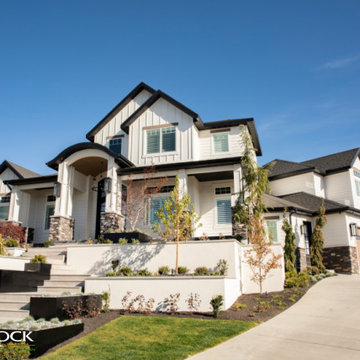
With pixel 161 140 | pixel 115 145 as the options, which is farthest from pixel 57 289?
pixel 115 145

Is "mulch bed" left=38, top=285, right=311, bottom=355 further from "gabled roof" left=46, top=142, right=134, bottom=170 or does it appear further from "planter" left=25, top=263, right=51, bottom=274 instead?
"gabled roof" left=46, top=142, right=134, bottom=170

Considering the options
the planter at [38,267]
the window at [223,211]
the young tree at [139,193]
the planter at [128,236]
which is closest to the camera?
→ the planter at [38,267]

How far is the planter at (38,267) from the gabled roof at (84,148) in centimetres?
743

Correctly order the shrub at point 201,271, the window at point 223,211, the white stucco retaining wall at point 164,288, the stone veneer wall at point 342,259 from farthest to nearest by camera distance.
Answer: the stone veneer wall at point 342,259 → the window at point 223,211 → the shrub at point 201,271 → the white stucco retaining wall at point 164,288

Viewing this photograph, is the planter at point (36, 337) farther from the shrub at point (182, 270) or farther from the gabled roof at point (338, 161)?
the gabled roof at point (338, 161)

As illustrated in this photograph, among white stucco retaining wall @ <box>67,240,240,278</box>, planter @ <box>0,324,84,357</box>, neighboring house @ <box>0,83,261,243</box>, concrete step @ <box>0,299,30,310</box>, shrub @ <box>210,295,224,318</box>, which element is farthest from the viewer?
neighboring house @ <box>0,83,261,243</box>

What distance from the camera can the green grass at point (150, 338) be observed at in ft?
22.1

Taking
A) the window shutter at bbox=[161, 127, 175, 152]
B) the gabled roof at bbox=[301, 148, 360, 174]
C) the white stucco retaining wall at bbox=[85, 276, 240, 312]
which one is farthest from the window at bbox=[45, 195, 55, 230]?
Answer: the gabled roof at bbox=[301, 148, 360, 174]

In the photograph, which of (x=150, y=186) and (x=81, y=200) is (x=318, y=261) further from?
(x=81, y=200)

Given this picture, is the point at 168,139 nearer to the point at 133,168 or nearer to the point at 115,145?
the point at 133,168

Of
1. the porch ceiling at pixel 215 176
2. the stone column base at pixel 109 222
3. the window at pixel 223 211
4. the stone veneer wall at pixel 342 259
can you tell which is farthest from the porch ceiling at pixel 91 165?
the stone veneer wall at pixel 342 259

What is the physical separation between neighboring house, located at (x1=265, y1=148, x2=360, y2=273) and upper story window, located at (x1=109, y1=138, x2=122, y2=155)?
9240 mm

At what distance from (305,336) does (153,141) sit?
1456cm

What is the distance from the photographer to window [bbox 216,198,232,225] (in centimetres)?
1916
